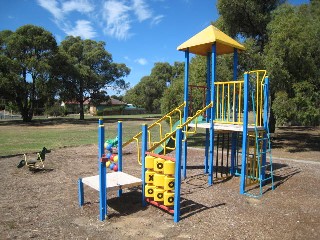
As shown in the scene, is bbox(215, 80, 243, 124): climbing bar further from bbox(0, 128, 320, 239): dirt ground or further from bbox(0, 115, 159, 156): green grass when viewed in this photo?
bbox(0, 115, 159, 156): green grass

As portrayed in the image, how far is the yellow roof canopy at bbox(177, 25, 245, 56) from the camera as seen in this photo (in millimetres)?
7734

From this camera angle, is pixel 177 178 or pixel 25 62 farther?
pixel 25 62

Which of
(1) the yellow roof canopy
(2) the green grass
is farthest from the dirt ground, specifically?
(2) the green grass

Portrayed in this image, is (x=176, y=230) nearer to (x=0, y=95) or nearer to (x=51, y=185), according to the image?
(x=51, y=185)

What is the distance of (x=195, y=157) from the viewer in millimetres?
12422

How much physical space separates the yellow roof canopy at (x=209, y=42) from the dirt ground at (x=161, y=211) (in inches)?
153

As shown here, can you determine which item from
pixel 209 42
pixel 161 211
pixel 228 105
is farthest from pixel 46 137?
pixel 161 211

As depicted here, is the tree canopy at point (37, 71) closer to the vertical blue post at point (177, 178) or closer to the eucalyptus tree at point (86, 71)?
the eucalyptus tree at point (86, 71)

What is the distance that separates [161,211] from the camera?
19.7 feet

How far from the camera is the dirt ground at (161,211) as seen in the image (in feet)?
16.3

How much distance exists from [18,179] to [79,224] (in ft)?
14.1

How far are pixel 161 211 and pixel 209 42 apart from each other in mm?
4498

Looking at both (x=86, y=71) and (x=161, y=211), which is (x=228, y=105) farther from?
(x=86, y=71)

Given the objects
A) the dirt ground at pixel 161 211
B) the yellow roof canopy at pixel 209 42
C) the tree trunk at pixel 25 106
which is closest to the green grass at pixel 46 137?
the dirt ground at pixel 161 211
